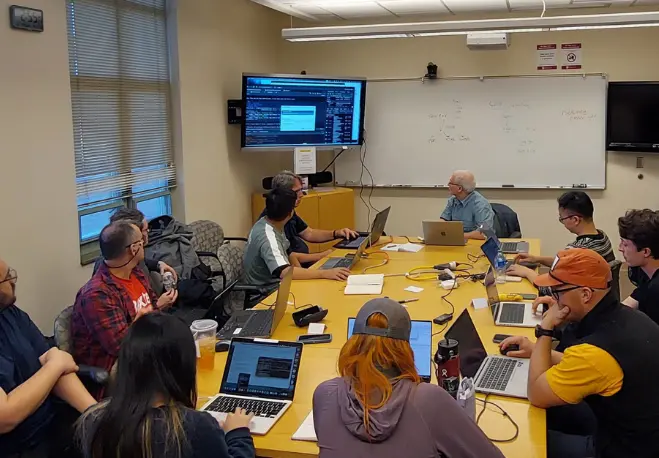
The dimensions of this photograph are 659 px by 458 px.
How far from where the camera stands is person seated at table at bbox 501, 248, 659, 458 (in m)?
2.17

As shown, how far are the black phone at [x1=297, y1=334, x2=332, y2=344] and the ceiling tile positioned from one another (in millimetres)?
3913

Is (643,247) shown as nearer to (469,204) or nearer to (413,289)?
(413,289)

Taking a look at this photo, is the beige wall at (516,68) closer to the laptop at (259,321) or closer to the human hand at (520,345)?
the laptop at (259,321)

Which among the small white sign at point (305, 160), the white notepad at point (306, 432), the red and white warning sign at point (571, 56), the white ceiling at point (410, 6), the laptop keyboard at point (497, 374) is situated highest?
the white ceiling at point (410, 6)

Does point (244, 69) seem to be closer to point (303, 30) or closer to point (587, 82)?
point (303, 30)

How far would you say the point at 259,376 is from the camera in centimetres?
241

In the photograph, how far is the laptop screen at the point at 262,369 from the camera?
238cm

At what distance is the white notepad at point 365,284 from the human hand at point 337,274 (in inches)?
1.2

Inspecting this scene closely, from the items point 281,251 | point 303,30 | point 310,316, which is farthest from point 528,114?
point 310,316

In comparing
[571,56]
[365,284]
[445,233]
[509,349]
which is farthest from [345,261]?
[571,56]

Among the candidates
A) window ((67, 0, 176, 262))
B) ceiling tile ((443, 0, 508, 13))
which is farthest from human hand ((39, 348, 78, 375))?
ceiling tile ((443, 0, 508, 13))

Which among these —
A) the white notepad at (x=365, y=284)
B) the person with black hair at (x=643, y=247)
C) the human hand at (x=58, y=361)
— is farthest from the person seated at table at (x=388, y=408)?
the white notepad at (x=365, y=284)

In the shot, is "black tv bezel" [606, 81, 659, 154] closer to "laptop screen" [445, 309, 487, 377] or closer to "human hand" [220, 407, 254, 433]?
"laptop screen" [445, 309, 487, 377]

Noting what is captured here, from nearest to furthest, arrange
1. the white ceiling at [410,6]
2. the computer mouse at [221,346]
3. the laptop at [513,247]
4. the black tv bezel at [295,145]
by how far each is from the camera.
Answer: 1. the computer mouse at [221,346]
2. the laptop at [513,247]
3. the white ceiling at [410,6]
4. the black tv bezel at [295,145]
